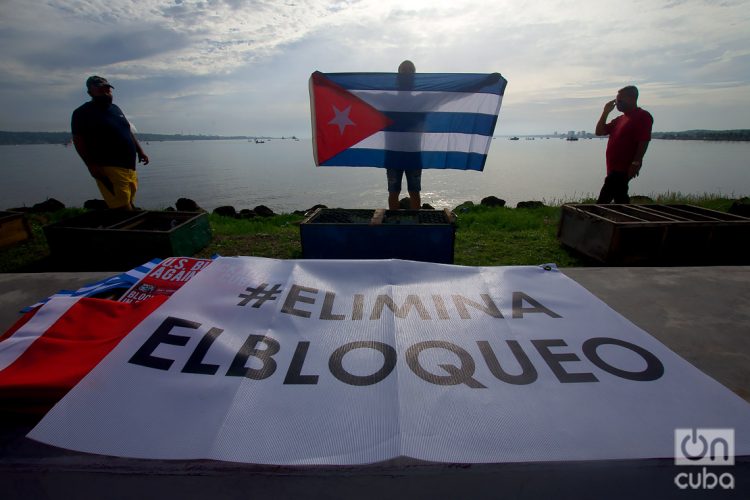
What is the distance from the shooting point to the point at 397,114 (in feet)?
19.0

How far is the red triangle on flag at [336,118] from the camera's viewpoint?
564 centimetres

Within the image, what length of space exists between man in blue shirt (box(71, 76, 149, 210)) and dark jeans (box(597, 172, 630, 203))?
8.44 meters

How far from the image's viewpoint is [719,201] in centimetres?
1185

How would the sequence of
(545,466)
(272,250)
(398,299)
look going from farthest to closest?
1. (272,250)
2. (398,299)
3. (545,466)

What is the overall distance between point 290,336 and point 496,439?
98 cm

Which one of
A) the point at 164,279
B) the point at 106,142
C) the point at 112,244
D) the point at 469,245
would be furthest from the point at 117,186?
the point at 469,245

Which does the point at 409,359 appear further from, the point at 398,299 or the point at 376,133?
the point at 376,133

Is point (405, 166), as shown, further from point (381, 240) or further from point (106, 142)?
point (106, 142)

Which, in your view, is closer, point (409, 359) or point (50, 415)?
point (50, 415)

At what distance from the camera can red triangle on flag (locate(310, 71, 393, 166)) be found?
5.64 m

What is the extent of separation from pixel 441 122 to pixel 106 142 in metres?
5.45

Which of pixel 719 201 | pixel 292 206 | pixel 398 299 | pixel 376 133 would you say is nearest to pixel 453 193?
pixel 292 206

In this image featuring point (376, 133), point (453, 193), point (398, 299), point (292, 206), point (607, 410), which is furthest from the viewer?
point (453, 193)

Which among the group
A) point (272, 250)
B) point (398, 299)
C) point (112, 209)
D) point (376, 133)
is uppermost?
point (376, 133)
